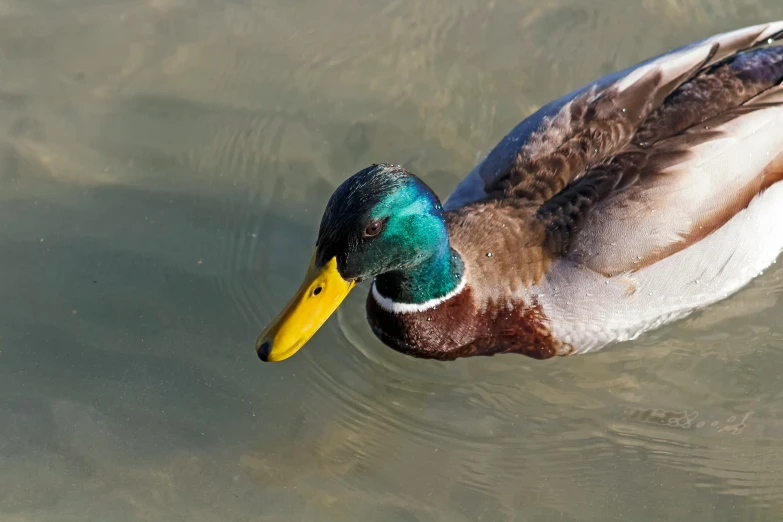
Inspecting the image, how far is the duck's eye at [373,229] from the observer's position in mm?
3711

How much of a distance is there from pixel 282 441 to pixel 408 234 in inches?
52.0

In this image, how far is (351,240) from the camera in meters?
3.70

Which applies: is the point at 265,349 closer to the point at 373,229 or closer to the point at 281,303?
the point at 373,229

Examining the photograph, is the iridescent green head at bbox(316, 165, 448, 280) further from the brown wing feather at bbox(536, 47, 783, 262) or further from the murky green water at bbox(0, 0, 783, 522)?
the murky green water at bbox(0, 0, 783, 522)

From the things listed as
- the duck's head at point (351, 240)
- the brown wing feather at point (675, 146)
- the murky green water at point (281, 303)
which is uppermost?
the brown wing feather at point (675, 146)

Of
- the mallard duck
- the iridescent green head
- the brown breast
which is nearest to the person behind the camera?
the iridescent green head

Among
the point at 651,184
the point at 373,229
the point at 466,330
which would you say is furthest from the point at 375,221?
the point at 651,184

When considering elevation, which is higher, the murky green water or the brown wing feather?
the brown wing feather

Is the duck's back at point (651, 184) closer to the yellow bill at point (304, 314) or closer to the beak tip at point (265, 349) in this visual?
the yellow bill at point (304, 314)

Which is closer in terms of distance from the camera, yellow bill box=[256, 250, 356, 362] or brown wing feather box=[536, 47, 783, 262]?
yellow bill box=[256, 250, 356, 362]

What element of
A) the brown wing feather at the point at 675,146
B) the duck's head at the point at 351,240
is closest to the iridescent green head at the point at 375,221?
the duck's head at the point at 351,240

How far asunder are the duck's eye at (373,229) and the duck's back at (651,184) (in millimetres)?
782

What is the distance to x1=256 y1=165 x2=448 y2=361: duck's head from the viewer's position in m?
3.67

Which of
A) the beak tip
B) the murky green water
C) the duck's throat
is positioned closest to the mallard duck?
the duck's throat
